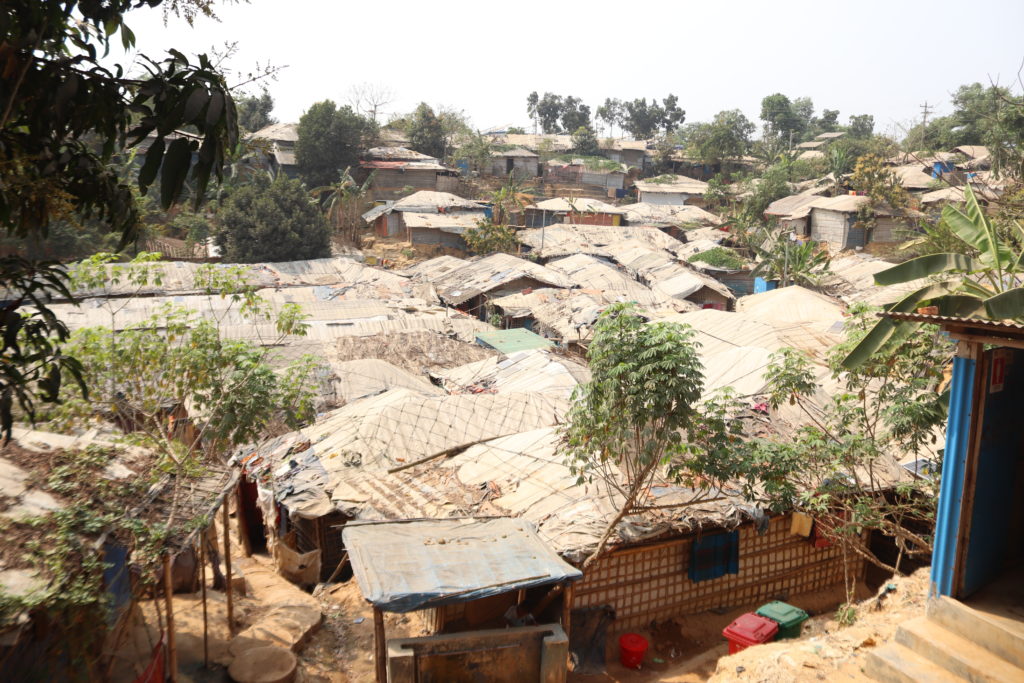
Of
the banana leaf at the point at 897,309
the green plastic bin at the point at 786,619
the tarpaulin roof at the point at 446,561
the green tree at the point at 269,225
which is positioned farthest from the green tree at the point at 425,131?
the banana leaf at the point at 897,309

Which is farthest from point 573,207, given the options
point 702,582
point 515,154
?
point 702,582

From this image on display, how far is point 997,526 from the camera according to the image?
5582mm

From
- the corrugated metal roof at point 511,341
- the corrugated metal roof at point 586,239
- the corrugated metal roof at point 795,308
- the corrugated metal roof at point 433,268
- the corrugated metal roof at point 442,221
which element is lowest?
the corrugated metal roof at point 511,341

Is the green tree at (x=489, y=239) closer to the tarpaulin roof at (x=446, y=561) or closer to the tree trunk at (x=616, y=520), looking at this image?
the tarpaulin roof at (x=446, y=561)

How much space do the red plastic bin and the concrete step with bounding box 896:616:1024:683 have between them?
213 cm

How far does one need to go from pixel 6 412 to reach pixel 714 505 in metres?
7.43

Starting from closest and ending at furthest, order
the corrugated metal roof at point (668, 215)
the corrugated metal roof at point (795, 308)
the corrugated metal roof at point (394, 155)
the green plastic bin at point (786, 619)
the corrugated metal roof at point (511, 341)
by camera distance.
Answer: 1. the green plastic bin at point (786, 619)
2. the corrugated metal roof at point (511, 341)
3. the corrugated metal roof at point (795, 308)
4. the corrugated metal roof at point (668, 215)
5. the corrugated metal roof at point (394, 155)

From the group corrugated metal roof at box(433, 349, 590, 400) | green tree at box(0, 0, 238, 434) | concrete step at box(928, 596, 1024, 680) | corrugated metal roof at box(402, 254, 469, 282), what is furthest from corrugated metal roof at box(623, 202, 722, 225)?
green tree at box(0, 0, 238, 434)

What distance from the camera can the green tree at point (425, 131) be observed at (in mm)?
44562

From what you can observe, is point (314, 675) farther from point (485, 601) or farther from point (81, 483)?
point (81, 483)

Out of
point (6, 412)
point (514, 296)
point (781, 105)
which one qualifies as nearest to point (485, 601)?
point (6, 412)

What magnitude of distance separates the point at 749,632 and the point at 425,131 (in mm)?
40906

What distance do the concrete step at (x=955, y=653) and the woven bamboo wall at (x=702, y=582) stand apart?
Answer: 3.53 metres

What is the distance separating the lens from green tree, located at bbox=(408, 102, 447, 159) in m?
44.6
